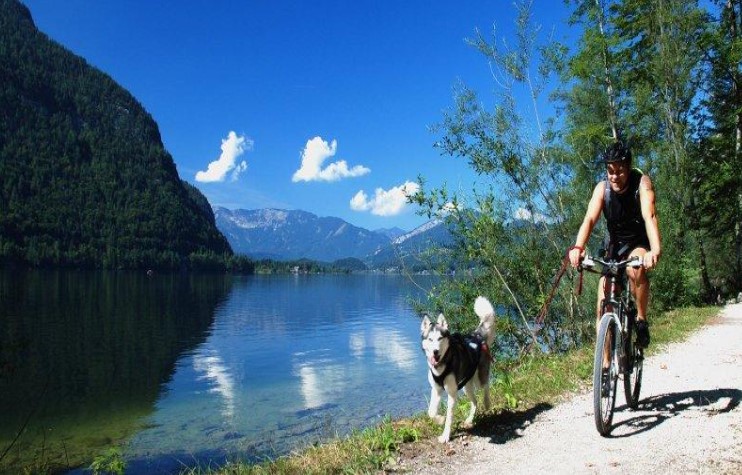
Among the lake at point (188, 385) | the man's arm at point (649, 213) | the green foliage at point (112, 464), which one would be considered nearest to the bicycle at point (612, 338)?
the man's arm at point (649, 213)

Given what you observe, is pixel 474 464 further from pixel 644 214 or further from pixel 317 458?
pixel 644 214

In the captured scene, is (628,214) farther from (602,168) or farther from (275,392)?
(275,392)

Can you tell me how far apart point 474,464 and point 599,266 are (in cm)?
254

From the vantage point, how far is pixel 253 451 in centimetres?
1631

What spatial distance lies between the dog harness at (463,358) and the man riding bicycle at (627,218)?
1.51m

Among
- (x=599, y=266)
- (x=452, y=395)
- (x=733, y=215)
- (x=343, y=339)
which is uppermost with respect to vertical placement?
(x=733, y=215)

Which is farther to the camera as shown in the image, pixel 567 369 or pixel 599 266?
pixel 567 369

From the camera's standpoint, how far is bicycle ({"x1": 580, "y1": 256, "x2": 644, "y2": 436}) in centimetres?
530

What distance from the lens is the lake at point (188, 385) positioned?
17734 millimetres

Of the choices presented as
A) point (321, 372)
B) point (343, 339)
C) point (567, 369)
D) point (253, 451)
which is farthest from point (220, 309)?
point (567, 369)

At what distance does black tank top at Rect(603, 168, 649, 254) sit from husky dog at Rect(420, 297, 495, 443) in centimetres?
176

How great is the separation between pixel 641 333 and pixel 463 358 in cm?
209

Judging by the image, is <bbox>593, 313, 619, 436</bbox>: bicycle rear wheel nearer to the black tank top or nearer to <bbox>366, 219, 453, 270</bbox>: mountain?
the black tank top

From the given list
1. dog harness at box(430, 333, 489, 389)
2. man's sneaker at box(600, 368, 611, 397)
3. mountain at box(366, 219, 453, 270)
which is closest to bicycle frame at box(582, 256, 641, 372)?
man's sneaker at box(600, 368, 611, 397)
